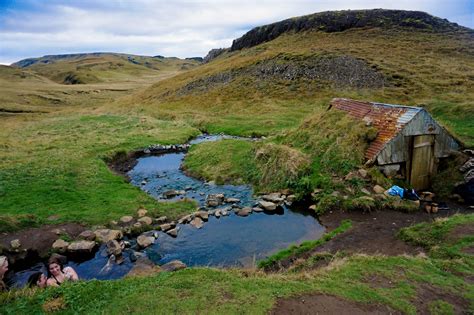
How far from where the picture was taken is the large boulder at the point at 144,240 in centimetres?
1645

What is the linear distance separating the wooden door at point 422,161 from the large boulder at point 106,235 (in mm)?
18095

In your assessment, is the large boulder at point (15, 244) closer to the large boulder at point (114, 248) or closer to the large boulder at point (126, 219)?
the large boulder at point (114, 248)

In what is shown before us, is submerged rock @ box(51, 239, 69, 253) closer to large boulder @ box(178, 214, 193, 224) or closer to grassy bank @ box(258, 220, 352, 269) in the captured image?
large boulder @ box(178, 214, 193, 224)

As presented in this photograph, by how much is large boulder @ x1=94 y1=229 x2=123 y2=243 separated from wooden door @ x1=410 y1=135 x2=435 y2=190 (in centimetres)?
1810

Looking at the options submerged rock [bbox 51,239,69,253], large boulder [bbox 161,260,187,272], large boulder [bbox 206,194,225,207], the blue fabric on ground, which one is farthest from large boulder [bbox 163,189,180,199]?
the blue fabric on ground

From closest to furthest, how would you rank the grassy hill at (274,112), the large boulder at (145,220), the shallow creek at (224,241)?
the shallow creek at (224,241), the large boulder at (145,220), the grassy hill at (274,112)

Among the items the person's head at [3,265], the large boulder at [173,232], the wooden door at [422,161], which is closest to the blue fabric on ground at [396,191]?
the wooden door at [422,161]

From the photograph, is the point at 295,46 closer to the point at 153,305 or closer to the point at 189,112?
the point at 189,112

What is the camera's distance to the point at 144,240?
659 inches

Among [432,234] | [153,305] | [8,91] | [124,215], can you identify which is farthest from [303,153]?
[8,91]

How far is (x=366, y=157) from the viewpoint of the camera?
21844 millimetres

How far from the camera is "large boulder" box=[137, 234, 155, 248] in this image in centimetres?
1645

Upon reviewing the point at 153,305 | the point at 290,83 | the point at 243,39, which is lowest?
the point at 153,305

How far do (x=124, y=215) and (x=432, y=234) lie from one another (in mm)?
16017
